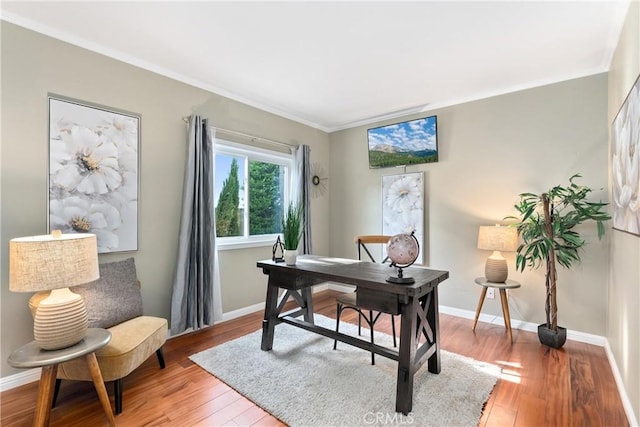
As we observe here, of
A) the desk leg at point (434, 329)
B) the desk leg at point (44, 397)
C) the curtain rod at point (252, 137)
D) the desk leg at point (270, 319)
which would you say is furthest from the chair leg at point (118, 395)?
the curtain rod at point (252, 137)

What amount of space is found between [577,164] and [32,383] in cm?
495

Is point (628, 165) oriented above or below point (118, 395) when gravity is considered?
above

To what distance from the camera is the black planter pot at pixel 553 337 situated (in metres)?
2.69

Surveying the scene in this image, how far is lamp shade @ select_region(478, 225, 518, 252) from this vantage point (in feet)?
9.52

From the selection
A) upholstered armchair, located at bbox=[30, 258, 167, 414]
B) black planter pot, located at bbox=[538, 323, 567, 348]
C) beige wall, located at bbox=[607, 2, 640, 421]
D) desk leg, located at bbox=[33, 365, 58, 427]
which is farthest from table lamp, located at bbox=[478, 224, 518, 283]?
desk leg, located at bbox=[33, 365, 58, 427]

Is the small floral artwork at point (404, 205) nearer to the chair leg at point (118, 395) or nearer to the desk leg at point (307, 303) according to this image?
the desk leg at point (307, 303)

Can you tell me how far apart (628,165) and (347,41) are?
202cm

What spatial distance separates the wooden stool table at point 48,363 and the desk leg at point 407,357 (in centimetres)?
168

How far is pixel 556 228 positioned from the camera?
107 inches

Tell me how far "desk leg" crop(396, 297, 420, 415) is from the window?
225cm

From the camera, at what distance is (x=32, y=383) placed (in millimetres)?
2166

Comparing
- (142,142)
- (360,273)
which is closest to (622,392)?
(360,273)

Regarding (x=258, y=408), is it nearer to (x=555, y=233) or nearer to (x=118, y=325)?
(x=118, y=325)

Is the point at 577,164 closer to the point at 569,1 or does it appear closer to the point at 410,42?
the point at 569,1
